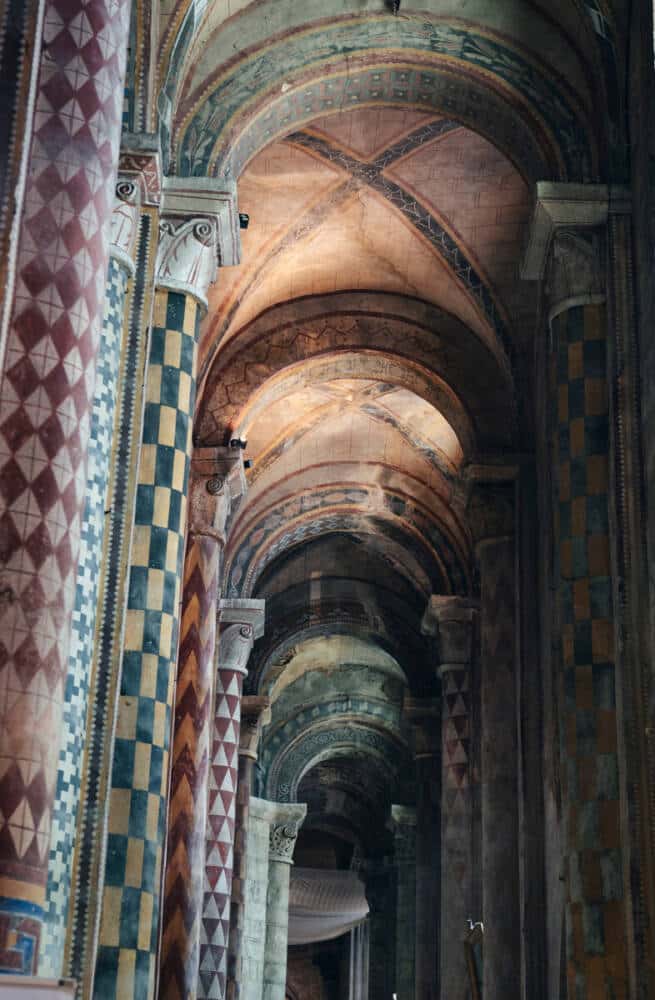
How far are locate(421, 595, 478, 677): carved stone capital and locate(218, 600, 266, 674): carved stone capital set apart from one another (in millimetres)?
2515

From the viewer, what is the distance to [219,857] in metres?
18.5

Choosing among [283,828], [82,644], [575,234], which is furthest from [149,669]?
[283,828]

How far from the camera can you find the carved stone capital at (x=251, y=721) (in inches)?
913

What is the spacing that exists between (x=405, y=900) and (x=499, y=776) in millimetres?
13118

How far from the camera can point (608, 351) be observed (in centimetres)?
1158

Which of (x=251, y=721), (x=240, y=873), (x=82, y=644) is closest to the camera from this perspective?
(x=82, y=644)

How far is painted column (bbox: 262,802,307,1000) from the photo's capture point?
27.9m

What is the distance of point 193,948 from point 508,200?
321 inches

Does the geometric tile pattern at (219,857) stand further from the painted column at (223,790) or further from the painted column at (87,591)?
the painted column at (87,591)

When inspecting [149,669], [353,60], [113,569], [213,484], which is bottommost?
[149,669]

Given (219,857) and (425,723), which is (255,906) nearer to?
(425,723)

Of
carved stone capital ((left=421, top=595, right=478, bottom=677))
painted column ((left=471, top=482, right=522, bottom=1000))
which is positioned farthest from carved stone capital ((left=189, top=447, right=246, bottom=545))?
carved stone capital ((left=421, top=595, right=478, bottom=677))

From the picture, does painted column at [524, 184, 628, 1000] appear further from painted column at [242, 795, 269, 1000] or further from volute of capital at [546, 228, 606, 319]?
painted column at [242, 795, 269, 1000]

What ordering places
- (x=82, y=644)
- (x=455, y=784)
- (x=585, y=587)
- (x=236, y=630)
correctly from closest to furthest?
1. (x=82, y=644)
2. (x=585, y=587)
3. (x=236, y=630)
4. (x=455, y=784)
